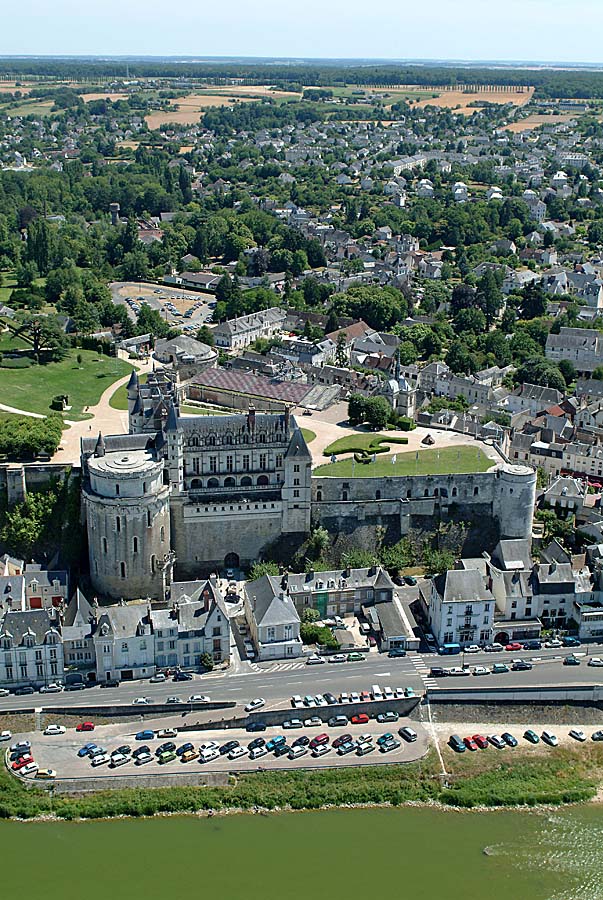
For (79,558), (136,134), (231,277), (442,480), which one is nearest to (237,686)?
(79,558)

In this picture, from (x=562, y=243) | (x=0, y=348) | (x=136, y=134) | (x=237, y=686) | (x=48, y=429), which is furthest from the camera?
(x=136, y=134)

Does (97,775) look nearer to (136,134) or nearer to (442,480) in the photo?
(442,480)

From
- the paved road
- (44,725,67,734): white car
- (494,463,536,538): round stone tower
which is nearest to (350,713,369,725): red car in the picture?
the paved road

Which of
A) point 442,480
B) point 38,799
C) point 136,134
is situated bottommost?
point 38,799

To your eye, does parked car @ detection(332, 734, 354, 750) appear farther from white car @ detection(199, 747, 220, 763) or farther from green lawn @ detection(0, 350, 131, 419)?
green lawn @ detection(0, 350, 131, 419)

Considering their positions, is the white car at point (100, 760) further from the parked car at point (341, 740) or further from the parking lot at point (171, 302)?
the parking lot at point (171, 302)

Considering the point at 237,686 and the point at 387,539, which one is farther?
the point at 387,539

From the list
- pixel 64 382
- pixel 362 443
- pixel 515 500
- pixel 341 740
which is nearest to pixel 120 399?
pixel 64 382
